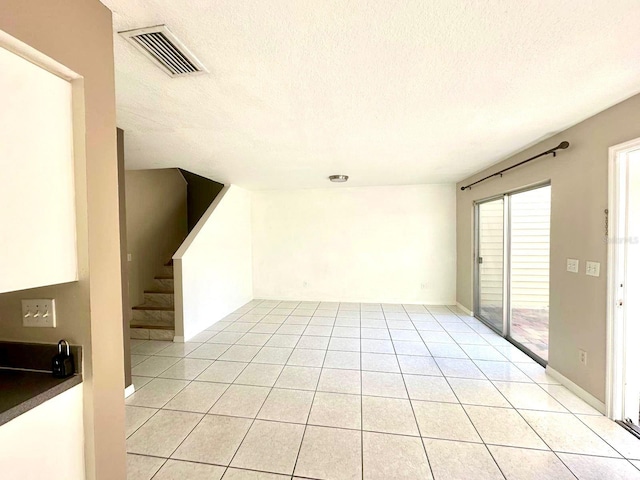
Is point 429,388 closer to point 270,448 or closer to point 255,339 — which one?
point 270,448

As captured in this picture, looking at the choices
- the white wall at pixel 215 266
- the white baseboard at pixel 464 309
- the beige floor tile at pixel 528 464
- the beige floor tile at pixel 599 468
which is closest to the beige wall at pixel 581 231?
the beige floor tile at pixel 599 468

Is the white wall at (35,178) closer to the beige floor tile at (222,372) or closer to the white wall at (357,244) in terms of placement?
the beige floor tile at (222,372)

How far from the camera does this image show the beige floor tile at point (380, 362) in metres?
2.80

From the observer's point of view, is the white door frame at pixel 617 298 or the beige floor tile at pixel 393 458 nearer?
the beige floor tile at pixel 393 458

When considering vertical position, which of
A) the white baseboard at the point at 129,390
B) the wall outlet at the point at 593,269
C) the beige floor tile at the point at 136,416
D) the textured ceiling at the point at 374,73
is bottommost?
the beige floor tile at the point at 136,416

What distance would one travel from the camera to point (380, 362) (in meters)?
2.95

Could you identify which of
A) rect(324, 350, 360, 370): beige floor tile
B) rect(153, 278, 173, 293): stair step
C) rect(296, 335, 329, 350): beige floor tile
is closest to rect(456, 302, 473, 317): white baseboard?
rect(324, 350, 360, 370): beige floor tile

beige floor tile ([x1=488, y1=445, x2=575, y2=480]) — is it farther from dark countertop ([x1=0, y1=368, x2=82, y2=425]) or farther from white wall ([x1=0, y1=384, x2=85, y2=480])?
dark countertop ([x1=0, y1=368, x2=82, y2=425])

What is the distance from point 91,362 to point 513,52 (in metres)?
2.33

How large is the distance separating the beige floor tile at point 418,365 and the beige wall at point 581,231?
3.58 feet

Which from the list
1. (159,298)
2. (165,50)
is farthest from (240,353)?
(165,50)

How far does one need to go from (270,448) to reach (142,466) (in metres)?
0.77

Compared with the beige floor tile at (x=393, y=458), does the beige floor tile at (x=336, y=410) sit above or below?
above

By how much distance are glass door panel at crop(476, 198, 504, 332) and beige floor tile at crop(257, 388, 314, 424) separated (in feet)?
9.76
